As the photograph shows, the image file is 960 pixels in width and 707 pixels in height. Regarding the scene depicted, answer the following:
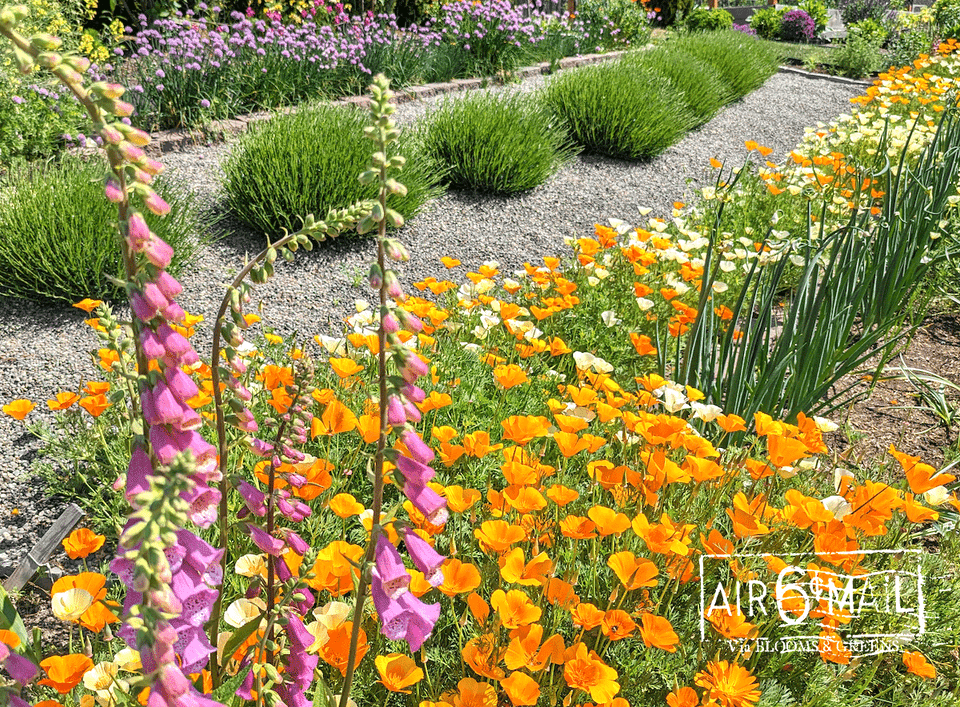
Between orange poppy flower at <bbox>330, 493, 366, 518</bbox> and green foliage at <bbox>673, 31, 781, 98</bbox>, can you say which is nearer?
orange poppy flower at <bbox>330, 493, 366, 518</bbox>

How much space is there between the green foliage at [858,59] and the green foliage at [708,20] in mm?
4284

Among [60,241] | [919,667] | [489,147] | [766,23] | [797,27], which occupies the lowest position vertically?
[919,667]

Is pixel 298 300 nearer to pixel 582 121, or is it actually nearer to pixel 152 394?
pixel 152 394

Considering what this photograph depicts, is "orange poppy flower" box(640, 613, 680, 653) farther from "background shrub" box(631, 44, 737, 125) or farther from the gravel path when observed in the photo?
"background shrub" box(631, 44, 737, 125)

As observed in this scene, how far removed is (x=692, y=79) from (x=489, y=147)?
13.7 feet

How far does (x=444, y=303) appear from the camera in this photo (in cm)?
378

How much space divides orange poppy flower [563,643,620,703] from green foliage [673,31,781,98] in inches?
377

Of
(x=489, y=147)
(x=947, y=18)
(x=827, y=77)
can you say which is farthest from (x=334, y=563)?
(x=947, y=18)

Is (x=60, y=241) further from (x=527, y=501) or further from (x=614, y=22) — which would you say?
(x=614, y=22)

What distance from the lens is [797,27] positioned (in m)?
20.3

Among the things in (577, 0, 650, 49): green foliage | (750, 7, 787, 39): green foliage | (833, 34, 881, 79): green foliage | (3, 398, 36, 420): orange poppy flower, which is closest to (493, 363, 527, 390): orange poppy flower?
(3, 398, 36, 420): orange poppy flower

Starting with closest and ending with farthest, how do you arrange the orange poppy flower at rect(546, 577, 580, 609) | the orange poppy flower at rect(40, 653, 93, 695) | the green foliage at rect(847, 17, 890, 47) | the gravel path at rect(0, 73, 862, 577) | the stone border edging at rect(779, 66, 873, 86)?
the orange poppy flower at rect(40, 653, 93, 695) → the orange poppy flower at rect(546, 577, 580, 609) → the gravel path at rect(0, 73, 862, 577) → the stone border edging at rect(779, 66, 873, 86) → the green foliage at rect(847, 17, 890, 47)

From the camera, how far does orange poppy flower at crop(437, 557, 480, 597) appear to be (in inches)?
55.7

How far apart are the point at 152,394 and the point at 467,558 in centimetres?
133
